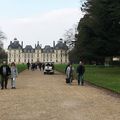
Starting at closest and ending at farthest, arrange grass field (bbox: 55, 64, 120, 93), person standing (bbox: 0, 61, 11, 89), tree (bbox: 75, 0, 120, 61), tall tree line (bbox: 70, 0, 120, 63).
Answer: grass field (bbox: 55, 64, 120, 93) → person standing (bbox: 0, 61, 11, 89) → tall tree line (bbox: 70, 0, 120, 63) → tree (bbox: 75, 0, 120, 61)

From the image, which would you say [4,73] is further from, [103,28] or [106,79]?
[103,28]

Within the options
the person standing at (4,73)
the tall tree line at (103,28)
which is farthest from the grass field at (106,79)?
the person standing at (4,73)

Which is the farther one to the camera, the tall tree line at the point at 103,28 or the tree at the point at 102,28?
the tree at the point at 102,28

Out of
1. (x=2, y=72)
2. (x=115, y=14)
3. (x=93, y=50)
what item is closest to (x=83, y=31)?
(x=93, y=50)

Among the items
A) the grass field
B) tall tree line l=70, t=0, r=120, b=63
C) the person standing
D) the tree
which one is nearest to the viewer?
the grass field

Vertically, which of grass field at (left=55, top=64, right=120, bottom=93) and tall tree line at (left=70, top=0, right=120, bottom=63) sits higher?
tall tree line at (left=70, top=0, right=120, bottom=63)

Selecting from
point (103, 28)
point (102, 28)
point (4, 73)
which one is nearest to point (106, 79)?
point (4, 73)

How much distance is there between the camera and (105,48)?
68.9m

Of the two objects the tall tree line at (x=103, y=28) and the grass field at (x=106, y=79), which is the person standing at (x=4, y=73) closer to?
the grass field at (x=106, y=79)

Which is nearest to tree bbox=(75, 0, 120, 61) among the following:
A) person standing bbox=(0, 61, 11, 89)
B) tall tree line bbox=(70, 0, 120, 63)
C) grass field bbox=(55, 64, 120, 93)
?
tall tree line bbox=(70, 0, 120, 63)

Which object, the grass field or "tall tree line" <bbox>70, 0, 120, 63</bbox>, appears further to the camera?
"tall tree line" <bbox>70, 0, 120, 63</bbox>

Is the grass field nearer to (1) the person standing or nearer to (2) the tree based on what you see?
(2) the tree

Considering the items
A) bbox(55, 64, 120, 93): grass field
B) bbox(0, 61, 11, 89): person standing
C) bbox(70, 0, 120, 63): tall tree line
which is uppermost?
bbox(70, 0, 120, 63): tall tree line

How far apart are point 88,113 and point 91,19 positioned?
51589 millimetres
